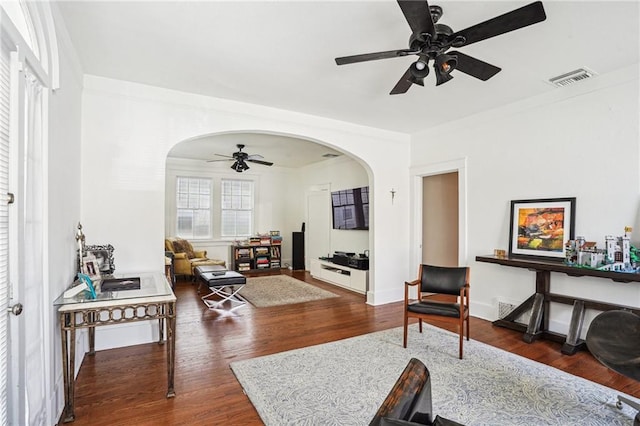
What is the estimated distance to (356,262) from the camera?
243 inches

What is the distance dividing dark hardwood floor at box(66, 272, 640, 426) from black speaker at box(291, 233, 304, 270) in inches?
137

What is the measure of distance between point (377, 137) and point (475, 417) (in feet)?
13.2

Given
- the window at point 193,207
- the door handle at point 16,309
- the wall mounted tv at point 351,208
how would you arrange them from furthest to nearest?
the window at point 193,207 < the wall mounted tv at point 351,208 < the door handle at point 16,309

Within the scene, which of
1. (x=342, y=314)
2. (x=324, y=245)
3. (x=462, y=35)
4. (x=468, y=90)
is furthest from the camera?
(x=324, y=245)

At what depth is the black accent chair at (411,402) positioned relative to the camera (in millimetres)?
Answer: 1201

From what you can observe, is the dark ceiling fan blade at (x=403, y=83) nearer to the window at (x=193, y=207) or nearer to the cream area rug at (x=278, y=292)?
the cream area rug at (x=278, y=292)

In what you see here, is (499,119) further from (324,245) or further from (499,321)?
(324,245)

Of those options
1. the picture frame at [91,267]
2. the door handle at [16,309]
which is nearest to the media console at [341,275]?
the picture frame at [91,267]

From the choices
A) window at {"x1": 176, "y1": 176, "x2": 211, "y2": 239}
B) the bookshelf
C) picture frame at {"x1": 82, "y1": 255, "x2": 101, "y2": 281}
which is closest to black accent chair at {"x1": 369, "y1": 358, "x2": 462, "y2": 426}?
picture frame at {"x1": 82, "y1": 255, "x2": 101, "y2": 281}

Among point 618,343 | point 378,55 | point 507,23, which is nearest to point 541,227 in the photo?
point 618,343

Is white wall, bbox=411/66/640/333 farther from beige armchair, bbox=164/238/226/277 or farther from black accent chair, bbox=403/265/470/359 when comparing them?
beige armchair, bbox=164/238/226/277

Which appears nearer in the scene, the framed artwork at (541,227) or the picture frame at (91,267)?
the picture frame at (91,267)

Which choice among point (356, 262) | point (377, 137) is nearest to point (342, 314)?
point (356, 262)

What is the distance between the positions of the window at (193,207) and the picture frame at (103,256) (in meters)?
5.00
